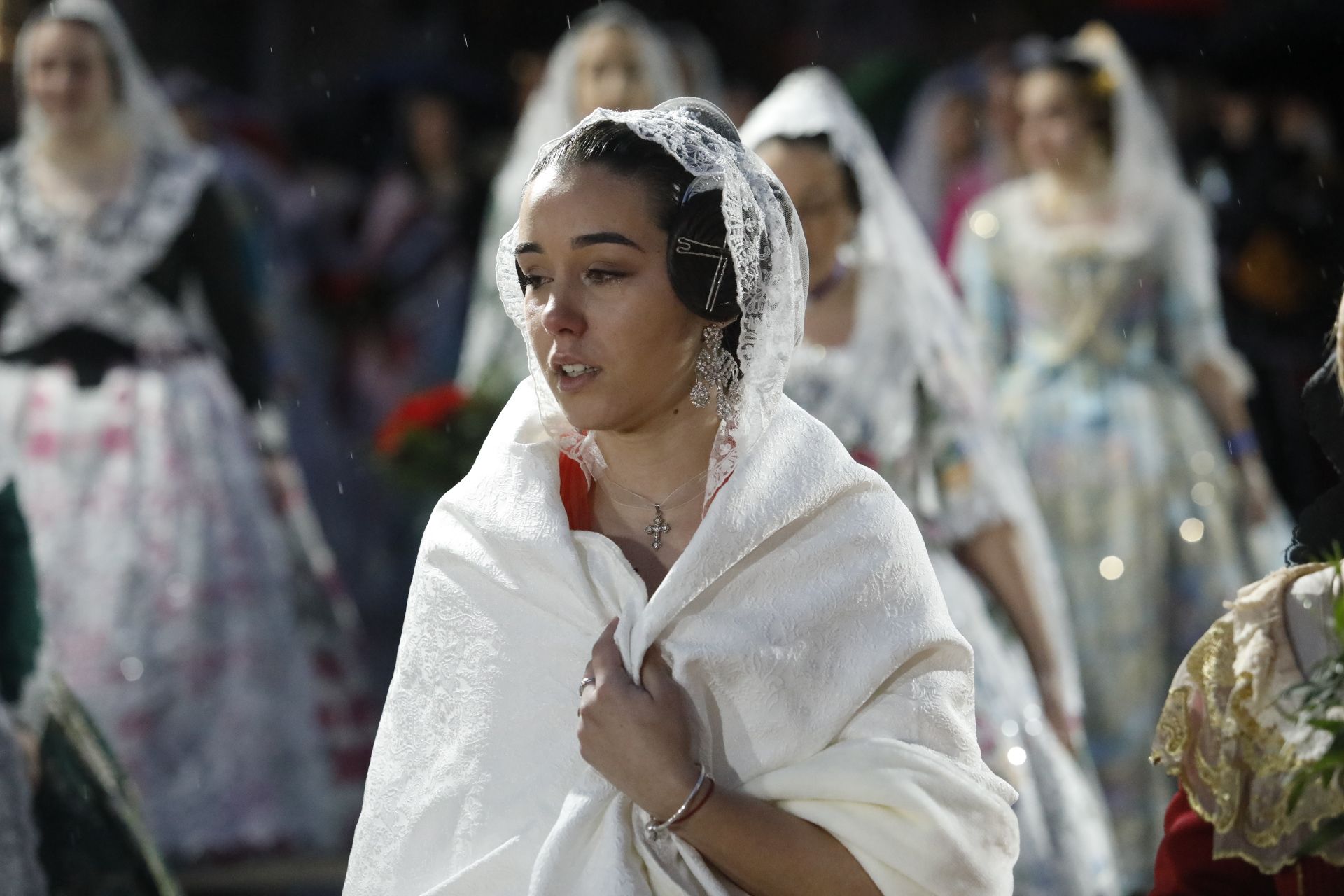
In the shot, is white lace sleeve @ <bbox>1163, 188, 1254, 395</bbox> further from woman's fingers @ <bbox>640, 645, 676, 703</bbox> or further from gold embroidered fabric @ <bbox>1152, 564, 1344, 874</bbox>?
woman's fingers @ <bbox>640, 645, 676, 703</bbox>

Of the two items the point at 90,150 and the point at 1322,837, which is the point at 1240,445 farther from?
the point at 1322,837

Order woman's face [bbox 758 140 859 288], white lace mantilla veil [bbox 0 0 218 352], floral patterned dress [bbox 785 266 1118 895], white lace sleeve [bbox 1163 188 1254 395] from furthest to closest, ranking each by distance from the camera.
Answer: white lace sleeve [bbox 1163 188 1254 395], white lace mantilla veil [bbox 0 0 218 352], woman's face [bbox 758 140 859 288], floral patterned dress [bbox 785 266 1118 895]

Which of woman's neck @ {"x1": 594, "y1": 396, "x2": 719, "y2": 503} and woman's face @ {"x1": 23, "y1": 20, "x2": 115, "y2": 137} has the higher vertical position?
woman's face @ {"x1": 23, "y1": 20, "x2": 115, "y2": 137}

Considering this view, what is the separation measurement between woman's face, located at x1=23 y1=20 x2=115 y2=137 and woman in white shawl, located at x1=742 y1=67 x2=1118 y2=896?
2.60 m

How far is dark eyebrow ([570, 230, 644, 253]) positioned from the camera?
2504 millimetres

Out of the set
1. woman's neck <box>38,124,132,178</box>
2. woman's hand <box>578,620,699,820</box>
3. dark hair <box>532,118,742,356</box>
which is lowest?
woman's hand <box>578,620,699,820</box>

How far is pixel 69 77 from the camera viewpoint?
6.60 metres

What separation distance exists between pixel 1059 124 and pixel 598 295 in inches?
203

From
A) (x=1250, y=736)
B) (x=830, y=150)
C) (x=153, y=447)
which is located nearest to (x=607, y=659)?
(x=1250, y=736)

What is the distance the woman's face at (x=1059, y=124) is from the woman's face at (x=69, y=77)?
3.18 m

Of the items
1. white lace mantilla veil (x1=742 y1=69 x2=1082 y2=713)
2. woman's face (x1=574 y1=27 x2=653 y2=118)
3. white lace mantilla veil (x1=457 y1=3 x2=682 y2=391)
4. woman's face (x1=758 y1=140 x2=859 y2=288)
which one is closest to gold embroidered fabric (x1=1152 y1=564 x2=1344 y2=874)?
white lace mantilla veil (x1=742 y1=69 x2=1082 y2=713)

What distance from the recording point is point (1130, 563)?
679 cm

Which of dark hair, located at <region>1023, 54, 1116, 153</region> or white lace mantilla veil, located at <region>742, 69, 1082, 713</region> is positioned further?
dark hair, located at <region>1023, 54, 1116, 153</region>

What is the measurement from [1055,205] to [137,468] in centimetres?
326
